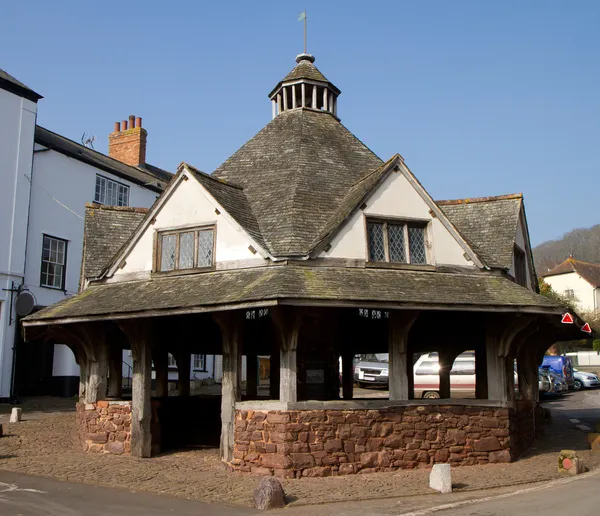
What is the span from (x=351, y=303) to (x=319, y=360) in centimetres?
396

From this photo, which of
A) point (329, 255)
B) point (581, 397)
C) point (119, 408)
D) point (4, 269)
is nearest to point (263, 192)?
point (329, 255)

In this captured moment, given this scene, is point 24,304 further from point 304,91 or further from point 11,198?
point 304,91

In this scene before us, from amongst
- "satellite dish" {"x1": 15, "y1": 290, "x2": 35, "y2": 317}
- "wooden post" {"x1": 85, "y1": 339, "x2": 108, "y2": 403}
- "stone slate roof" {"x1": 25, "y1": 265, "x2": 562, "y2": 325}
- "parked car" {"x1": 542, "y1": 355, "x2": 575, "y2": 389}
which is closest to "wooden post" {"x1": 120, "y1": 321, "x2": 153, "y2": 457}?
"stone slate roof" {"x1": 25, "y1": 265, "x2": 562, "y2": 325}

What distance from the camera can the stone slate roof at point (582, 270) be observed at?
212 feet

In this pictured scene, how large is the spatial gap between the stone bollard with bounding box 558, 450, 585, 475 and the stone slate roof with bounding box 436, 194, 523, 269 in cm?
406

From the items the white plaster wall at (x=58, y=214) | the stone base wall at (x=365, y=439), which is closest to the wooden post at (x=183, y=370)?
the stone base wall at (x=365, y=439)

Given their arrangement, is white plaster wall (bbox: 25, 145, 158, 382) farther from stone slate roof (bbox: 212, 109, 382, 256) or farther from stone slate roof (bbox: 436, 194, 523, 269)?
stone slate roof (bbox: 436, 194, 523, 269)

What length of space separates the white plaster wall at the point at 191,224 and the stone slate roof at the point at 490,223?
5108mm

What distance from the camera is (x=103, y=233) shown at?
55.7 feet

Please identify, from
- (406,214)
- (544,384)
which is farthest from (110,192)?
(544,384)

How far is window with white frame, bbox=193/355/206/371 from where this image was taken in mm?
35312

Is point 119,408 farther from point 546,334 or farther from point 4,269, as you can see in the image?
point 4,269

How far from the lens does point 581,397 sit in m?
32.7

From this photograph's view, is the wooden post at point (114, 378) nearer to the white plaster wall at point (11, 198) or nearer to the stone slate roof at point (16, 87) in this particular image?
the white plaster wall at point (11, 198)
